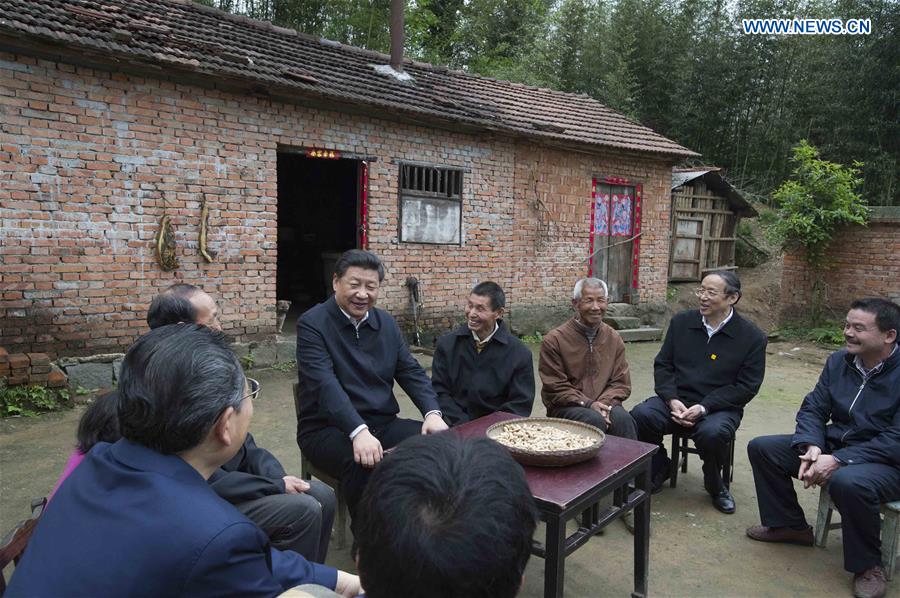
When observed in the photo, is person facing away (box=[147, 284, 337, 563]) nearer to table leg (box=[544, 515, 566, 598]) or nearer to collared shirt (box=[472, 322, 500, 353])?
table leg (box=[544, 515, 566, 598])

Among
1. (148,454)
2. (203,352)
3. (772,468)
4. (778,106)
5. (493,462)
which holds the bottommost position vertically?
(772,468)

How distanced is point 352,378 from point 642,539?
1697mm

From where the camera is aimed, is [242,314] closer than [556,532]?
No

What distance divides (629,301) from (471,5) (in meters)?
15.1

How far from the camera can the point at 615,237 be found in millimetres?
11680

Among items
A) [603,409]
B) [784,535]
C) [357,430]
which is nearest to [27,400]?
[357,430]

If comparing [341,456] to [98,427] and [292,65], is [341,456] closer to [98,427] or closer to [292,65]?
[98,427]

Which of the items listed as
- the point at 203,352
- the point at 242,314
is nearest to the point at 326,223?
the point at 242,314

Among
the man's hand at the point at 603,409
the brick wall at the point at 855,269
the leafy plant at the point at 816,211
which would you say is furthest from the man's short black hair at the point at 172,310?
the brick wall at the point at 855,269

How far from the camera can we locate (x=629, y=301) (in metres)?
12.0

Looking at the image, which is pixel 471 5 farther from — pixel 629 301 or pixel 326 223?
pixel 629 301

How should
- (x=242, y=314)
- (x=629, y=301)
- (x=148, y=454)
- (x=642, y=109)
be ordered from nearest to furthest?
(x=148, y=454), (x=242, y=314), (x=629, y=301), (x=642, y=109)

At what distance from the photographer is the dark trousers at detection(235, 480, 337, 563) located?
7.63ft

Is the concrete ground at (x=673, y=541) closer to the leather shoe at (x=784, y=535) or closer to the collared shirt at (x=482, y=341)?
the leather shoe at (x=784, y=535)
